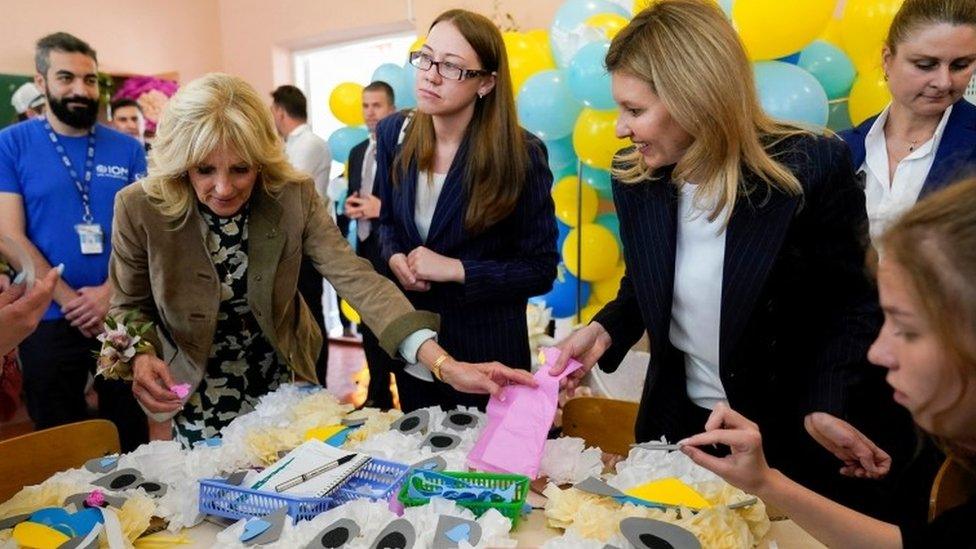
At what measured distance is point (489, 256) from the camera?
2189 millimetres

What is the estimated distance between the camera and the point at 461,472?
4.43 feet

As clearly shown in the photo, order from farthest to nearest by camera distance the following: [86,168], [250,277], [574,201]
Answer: [574,201], [86,168], [250,277]

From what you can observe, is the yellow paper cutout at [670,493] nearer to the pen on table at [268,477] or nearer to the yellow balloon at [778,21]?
the pen on table at [268,477]

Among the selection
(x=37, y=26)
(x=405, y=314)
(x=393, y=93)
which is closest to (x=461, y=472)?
(x=405, y=314)

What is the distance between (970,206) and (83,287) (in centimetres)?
322

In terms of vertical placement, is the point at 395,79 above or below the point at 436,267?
above

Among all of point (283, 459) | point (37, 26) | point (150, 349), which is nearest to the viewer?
point (283, 459)

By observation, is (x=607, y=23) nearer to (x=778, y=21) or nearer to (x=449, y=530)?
(x=778, y=21)

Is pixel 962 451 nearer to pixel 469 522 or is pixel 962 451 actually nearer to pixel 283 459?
pixel 469 522

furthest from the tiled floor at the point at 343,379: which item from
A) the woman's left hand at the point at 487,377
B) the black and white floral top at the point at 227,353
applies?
the woman's left hand at the point at 487,377

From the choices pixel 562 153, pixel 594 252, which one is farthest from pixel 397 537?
pixel 562 153

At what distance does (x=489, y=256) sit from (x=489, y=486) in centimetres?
98

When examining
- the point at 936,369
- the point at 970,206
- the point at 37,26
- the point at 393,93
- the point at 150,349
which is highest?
the point at 37,26

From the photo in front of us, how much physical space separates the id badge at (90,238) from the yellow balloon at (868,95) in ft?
11.2
